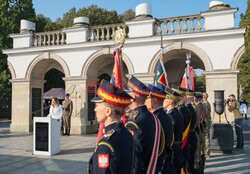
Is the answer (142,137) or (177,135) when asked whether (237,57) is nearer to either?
(177,135)

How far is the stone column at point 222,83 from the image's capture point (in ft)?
32.0

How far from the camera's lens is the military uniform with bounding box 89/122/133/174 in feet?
5.68

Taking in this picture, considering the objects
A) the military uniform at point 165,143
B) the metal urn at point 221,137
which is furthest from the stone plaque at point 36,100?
the military uniform at point 165,143

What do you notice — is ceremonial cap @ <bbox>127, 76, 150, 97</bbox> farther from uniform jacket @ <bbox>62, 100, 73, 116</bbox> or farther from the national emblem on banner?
uniform jacket @ <bbox>62, 100, 73, 116</bbox>

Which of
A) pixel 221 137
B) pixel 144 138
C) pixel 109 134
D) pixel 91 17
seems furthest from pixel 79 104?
pixel 91 17

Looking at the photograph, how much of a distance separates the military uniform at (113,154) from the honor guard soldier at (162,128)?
1.05m

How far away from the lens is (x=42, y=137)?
7457 millimetres

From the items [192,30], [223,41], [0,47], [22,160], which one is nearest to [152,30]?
[192,30]

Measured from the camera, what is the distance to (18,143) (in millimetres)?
9531

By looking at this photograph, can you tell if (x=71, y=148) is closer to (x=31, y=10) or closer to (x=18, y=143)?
(x=18, y=143)

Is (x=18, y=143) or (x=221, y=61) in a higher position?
(x=221, y=61)

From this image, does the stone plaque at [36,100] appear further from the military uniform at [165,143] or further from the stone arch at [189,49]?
the military uniform at [165,143]

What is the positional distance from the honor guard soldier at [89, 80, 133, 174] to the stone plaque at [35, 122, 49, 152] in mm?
5881

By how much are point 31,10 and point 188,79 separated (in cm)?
1895
